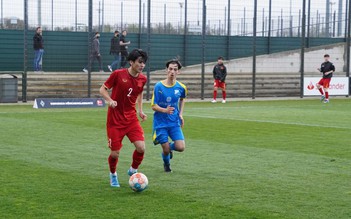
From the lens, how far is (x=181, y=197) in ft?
30.3

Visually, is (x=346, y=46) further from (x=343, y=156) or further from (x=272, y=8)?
(x=343, y=156)

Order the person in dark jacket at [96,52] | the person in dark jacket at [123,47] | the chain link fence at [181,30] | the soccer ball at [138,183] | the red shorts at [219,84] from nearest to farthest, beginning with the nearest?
the soccer ball at [138,183] < the chain link fence at [181,30] < the person in dark jacket at [96,52] < the person in dark jacket at [123,47] < the red shorts at [219,84]

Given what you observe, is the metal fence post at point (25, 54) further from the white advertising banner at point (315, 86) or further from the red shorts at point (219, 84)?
the white advertising banner at point (315, 86)

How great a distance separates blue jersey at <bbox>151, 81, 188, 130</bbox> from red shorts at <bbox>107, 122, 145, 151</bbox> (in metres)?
1.26

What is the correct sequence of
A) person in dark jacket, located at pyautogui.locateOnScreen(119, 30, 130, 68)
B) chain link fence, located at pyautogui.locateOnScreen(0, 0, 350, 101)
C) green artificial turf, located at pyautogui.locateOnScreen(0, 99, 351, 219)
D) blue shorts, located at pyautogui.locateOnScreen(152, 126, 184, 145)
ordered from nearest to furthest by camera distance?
1. green artificial turf, located at pyautogui.locateOnScreen(0, 99, 351, 219)
2. blue shorts, located at pyautogui.locateOnScreen(152, 126, 184, 145)
3. chain link fence, located at pyautogui.locateOnScreen(0, 0, 350, 101)
4. person in dark jacket, located at pyautogui.locateOnScreen(119, 30, 130, 68)

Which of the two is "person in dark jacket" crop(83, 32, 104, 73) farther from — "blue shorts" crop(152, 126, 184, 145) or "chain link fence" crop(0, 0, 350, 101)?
"blue shorts" crop(152, 126, 184, 145)

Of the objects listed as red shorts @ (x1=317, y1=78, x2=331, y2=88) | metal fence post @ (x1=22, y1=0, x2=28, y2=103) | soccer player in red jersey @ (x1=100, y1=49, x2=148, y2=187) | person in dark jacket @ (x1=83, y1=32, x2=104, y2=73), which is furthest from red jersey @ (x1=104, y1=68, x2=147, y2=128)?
red shorts @ (x1=317, y1=78, x2=331, y2=88)

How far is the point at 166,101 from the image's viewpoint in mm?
11445

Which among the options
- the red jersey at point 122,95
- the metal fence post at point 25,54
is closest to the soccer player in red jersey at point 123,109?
the red jersey at point 122,95

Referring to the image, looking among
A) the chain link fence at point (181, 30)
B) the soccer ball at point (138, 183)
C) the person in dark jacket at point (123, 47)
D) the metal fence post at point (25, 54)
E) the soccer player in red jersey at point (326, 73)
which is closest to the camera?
the soccer ball at point (138, 183)

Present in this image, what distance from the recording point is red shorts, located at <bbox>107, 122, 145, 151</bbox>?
999cm

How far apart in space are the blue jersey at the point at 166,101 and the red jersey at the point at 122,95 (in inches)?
48.6

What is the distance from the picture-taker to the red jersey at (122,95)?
10.1m

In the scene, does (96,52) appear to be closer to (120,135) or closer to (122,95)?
(122,95)
